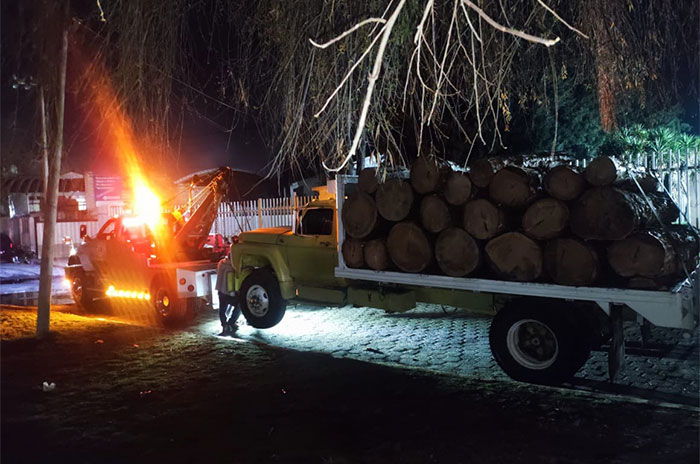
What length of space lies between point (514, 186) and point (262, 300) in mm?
4747

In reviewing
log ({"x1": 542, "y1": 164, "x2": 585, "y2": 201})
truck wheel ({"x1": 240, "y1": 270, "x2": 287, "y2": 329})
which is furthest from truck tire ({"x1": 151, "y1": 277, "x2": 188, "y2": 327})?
log ({"x1": 542, "y1": 164, "x2": 585, "y2": 201})

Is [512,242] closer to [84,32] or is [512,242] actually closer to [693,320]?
[693,320]

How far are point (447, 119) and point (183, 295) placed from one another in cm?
669

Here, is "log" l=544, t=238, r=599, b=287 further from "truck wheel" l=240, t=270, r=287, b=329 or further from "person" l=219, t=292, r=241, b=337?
"person" l=219, t=292, r=241, b=337

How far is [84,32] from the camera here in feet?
26.5

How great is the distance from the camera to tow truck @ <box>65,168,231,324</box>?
→ 10.8 metres

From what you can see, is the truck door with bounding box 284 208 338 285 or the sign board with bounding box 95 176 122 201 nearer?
the truck door with bounding box 284 208 338 285

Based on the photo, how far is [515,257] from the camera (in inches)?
264

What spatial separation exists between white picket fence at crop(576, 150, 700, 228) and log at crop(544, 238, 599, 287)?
4.64 m

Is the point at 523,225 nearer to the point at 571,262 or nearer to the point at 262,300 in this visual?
the point at 571,262

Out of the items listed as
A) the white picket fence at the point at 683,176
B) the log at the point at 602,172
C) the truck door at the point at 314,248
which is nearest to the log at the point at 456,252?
the log at the point at 602,172

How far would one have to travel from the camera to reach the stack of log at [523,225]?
20.1 ft

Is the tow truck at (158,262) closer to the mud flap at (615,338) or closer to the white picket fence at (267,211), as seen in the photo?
the white picket fence at (267,211)

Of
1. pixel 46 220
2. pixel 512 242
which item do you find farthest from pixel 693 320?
pixel 46 220
